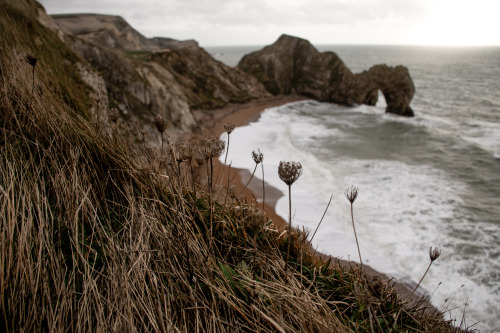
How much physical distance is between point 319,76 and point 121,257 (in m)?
39.8

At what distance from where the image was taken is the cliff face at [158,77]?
16.0 m

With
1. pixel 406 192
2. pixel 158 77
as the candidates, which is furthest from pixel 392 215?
pixel 158 77

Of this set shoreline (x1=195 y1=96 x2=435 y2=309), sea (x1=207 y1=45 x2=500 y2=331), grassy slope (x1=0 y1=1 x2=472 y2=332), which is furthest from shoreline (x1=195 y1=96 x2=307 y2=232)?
grassy slope (x1=0 y1=1 x2=472 y2=332)

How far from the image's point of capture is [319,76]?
38000mm

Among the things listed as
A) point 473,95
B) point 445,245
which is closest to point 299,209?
point 445,245

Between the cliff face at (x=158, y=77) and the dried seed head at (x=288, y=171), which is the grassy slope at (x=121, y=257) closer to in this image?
the dried seed head at (x=288, y=171)

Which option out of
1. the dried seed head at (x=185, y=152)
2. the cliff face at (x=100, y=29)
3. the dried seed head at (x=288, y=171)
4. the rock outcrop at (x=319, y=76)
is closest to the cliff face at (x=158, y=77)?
the cliff face at (x=100, y=29)

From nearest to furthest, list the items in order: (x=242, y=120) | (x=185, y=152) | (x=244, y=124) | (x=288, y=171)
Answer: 1. (x=288, y=171)
2. (x=185, y=152)
3. (x=244, y=124)
4. (x=242, y=120)

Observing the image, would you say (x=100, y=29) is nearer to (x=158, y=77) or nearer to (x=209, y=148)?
(x=158, y=77)

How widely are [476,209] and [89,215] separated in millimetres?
12705

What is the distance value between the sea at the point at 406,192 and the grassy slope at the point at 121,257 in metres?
0.47

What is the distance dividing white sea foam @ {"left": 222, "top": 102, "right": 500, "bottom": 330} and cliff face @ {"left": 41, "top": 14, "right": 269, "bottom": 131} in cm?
548

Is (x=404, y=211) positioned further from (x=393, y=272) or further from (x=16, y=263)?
(x=16, y=263)

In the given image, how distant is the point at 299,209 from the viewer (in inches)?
382
